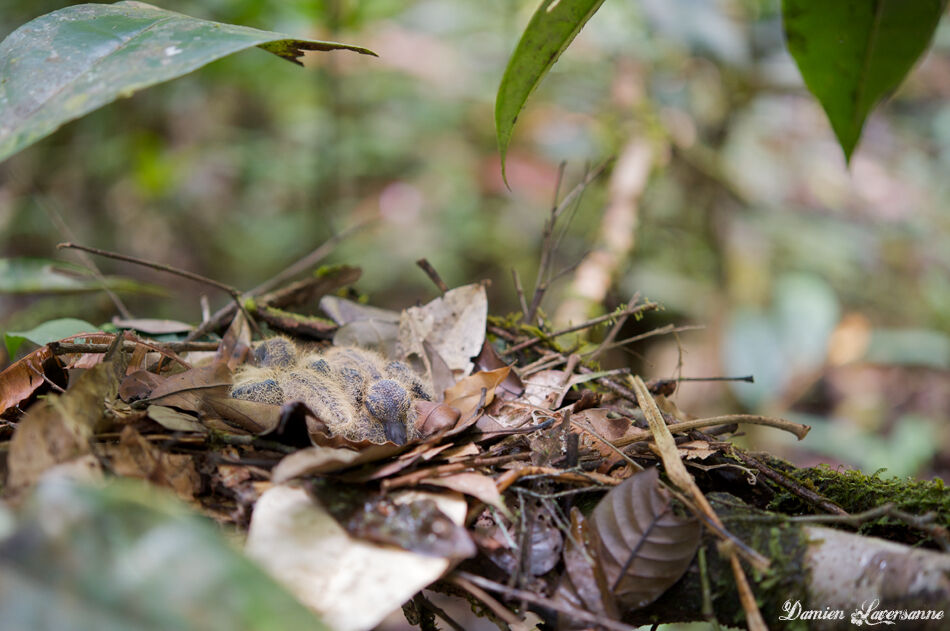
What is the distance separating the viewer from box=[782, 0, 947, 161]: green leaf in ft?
2.76

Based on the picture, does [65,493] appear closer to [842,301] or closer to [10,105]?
[10,105]

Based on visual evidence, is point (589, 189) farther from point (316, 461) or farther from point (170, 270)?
point (316, 461)

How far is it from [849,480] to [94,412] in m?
1.02

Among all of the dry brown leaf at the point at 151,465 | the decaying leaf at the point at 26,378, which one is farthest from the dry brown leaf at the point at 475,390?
the decaying leaf at the point at 26,378

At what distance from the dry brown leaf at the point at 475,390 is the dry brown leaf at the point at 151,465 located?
426 millimetres

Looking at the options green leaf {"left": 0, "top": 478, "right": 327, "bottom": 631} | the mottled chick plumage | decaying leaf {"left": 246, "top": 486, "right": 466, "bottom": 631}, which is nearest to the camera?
green leaf {"left": 0, "top": 478, "right": 327, "bottom": 631}

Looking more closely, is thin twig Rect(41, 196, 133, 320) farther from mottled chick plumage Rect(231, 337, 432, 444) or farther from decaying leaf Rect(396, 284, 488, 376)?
decaying leaf Rect(396, 284, 488, 376)

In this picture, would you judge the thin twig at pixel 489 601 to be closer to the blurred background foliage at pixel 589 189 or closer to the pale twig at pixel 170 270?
the pale twig at pixel 170 270

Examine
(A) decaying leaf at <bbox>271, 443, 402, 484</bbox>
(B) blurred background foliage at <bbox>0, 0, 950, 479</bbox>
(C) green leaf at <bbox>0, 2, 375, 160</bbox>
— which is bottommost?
(B) blurred background foliage at <bbox>0, 0, 950, 479</bbox>

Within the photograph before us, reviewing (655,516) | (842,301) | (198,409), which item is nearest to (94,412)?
(198,409)

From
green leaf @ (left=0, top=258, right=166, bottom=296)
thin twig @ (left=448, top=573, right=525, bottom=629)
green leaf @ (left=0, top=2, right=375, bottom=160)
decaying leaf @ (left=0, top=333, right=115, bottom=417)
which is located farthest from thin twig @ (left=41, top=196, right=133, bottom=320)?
thin twig @ (left=448, top=573, right=525, bottom=629)

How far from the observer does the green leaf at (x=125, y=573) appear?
46 centimetres

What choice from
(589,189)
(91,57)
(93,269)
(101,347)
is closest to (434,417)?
(101,347)

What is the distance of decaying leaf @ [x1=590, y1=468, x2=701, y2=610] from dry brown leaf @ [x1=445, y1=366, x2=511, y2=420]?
0.32 meters
